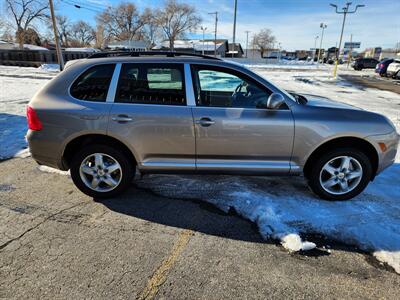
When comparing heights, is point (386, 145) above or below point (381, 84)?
above

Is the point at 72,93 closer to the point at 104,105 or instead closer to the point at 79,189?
the point at 104,105

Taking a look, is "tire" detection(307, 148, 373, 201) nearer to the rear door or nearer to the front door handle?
the front door handle

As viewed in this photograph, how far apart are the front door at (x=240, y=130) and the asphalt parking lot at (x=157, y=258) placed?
0.67 meters

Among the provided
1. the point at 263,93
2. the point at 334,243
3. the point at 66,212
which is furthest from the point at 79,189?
the point at 334,243

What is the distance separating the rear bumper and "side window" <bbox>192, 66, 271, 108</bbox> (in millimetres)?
1912

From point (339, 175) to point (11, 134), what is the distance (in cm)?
669

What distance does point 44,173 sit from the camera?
15.5 feet

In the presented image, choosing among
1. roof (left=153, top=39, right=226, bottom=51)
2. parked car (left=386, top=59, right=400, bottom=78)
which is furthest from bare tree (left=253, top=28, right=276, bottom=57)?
parked car (left=386, top=59, right=400, bottom=78)

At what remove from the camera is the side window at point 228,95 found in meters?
3.65

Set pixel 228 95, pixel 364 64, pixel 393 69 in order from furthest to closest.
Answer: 1. pixel 364 64
2. pixel 393 69
3. pixel 228 95

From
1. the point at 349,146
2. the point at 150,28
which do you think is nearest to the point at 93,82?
the point at 349,146

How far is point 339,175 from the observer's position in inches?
150

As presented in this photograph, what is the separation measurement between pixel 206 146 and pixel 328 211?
5.56 ft

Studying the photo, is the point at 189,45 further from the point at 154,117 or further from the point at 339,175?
the point at 339,175
